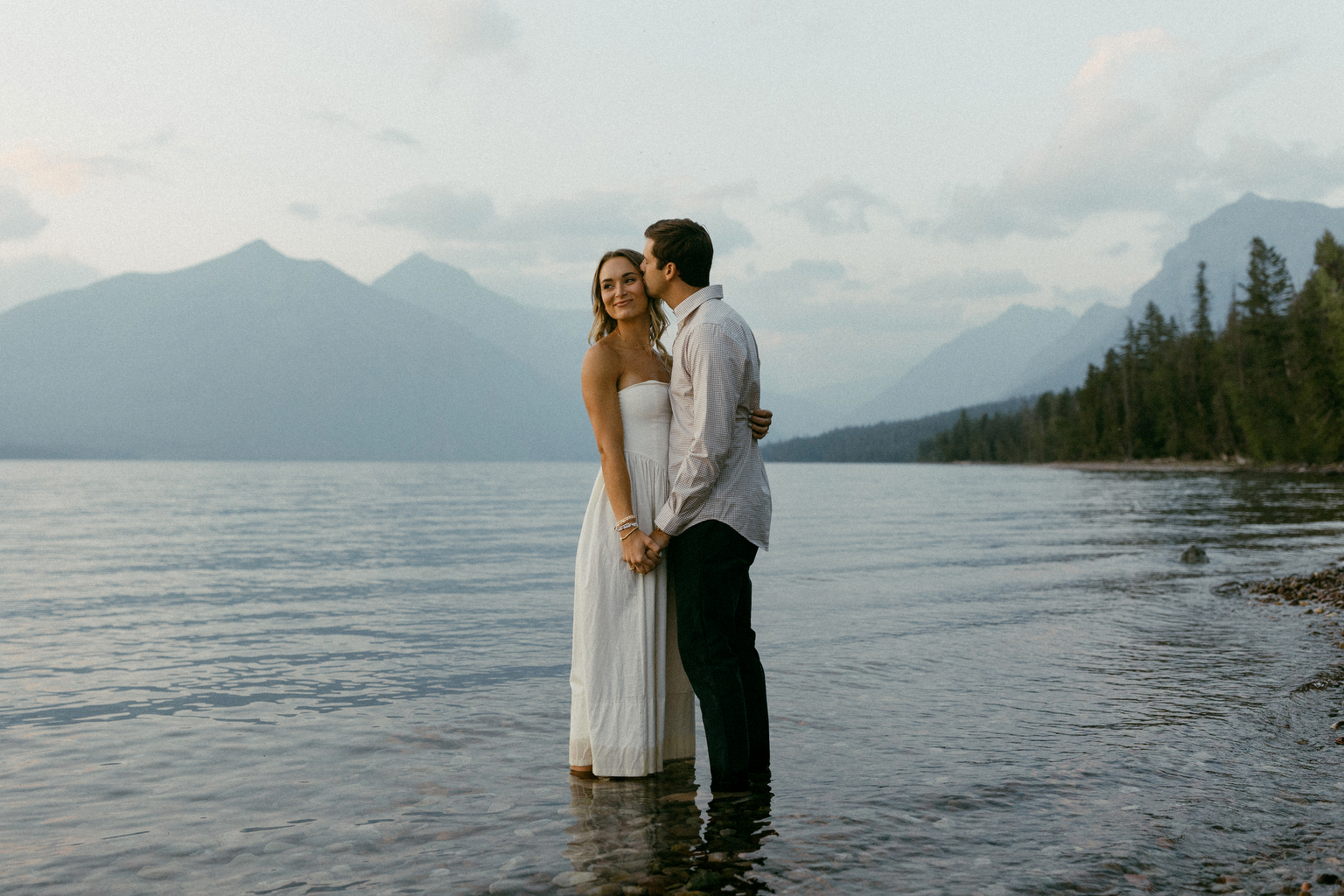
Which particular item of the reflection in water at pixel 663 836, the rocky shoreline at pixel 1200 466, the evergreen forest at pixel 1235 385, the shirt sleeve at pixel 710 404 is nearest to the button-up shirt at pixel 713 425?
the shirt sleeve at pixel 710 404

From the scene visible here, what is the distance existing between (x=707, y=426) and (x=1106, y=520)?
34.3 metres

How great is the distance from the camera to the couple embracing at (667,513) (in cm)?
479

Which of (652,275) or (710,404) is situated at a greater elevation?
(652,275)

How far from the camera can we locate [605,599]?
512 centimetres

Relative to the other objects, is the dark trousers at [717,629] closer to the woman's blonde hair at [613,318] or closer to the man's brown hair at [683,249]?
the woman's blonde hair at [613,318]

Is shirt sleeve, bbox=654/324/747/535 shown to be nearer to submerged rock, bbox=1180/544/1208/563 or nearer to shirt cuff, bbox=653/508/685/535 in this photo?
shirt cuff, bbox=653/508/685/535

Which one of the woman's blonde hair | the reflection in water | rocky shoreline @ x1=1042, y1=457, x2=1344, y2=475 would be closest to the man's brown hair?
the woman's blonde hair

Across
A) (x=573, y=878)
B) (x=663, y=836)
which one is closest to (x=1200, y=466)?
(x=663, y=836)

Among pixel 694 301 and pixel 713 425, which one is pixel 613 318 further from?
pixel 713 425

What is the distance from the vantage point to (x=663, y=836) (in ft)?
14.9

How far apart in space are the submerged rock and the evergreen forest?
63.3 metres

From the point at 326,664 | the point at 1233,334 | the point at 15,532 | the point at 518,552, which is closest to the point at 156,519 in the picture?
the point at 15,532

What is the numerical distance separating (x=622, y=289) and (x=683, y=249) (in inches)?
16.5

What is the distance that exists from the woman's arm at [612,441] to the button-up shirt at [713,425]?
204mm
